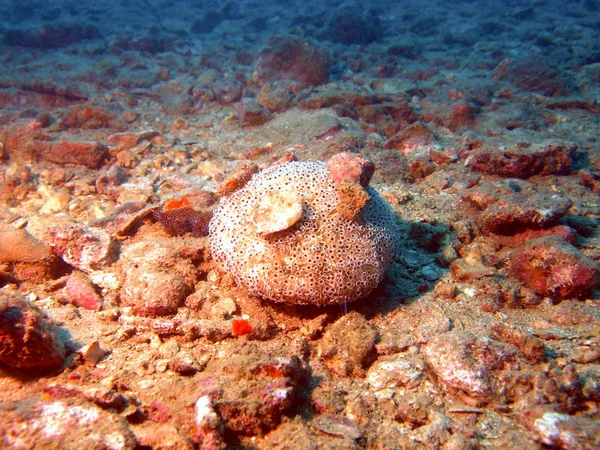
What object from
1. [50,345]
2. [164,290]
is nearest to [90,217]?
[164,290]

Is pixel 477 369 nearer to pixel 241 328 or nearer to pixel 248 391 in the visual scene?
pixel 248 391

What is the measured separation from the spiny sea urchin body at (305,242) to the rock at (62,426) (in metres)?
1.46

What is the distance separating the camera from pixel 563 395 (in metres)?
2.57

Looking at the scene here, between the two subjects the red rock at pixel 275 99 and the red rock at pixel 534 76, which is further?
the red rock at pixel 534 76

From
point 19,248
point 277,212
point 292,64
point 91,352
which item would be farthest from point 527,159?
point 292,64

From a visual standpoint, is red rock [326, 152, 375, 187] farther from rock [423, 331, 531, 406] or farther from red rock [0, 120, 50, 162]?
red rock [0, 120, 50, 162]

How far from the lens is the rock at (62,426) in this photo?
1.89 metres

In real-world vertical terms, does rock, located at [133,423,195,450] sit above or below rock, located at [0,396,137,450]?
below

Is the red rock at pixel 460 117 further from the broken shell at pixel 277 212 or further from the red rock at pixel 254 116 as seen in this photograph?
the broken shell at pixel 277 212

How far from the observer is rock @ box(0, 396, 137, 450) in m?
1.89

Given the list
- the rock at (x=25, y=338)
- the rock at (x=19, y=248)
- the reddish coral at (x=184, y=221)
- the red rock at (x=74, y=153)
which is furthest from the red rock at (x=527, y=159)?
the red rock at (x=74, y=153)

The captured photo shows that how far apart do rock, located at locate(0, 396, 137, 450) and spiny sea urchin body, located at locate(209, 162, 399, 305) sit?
146cm

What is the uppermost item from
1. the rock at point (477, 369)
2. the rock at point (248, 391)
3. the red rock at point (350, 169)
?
the red rock at point (350, 169)

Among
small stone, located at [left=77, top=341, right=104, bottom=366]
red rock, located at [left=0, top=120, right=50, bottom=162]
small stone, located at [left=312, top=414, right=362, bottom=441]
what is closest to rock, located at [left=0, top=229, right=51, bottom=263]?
small stone, located at [left=77, top=341, right=104, bottom=366]
